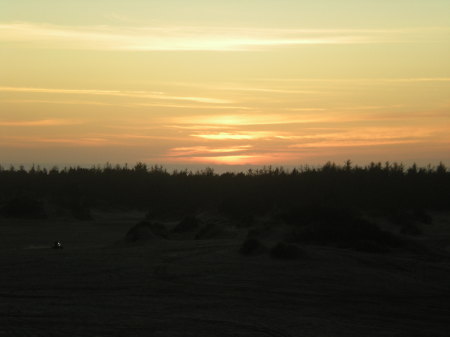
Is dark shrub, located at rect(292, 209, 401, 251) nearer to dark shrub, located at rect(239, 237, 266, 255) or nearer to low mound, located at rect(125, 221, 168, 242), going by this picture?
dark shrub, located at rect(239, 237, 266, 255)

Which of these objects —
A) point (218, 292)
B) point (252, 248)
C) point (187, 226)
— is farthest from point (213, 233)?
point (218, 292)

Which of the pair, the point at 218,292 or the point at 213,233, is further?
the point at 213,233

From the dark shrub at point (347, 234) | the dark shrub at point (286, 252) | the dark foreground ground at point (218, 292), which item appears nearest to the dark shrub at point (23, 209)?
the dark foreground ground at point (218, 292)

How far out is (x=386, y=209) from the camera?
1484 inches

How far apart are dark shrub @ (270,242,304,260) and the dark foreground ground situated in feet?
0.67

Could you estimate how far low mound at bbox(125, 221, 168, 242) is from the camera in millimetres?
28500

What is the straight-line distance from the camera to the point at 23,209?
4319 cm

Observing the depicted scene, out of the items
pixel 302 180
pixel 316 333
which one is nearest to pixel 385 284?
pixel 316 333

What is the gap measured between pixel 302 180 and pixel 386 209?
8.40 meters

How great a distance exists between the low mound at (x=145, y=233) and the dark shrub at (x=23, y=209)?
545 inches

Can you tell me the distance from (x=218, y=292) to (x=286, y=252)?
15.8 ft

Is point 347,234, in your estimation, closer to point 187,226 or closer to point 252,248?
point 252,248

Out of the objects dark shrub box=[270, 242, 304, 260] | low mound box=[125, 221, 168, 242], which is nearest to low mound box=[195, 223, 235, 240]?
low mound box=[125, 221, 168, 242]

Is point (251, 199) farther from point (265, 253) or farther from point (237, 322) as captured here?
point (237, 322)
